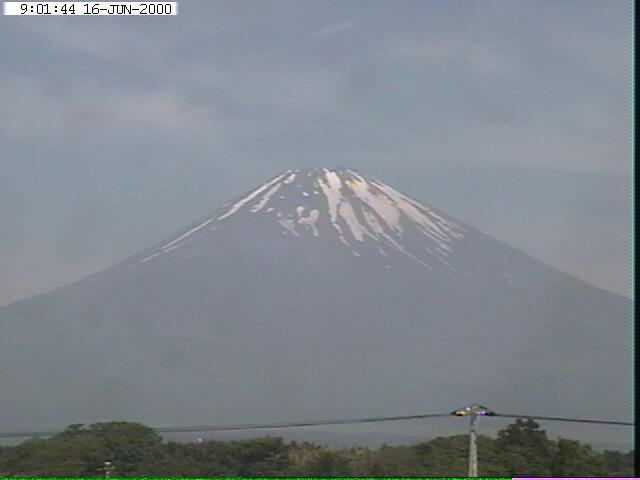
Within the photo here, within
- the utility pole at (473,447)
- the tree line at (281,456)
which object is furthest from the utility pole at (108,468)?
the utility pole at (473,447)

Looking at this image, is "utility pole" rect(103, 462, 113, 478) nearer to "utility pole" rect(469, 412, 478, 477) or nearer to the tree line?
the tree line

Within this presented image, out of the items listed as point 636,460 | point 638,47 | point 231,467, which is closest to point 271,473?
point 231,467

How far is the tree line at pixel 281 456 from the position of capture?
7852mm

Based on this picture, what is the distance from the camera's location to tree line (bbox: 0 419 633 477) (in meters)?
7.85

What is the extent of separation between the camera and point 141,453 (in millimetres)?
8062

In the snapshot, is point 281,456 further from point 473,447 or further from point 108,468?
point 473,447

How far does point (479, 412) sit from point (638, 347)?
89.2 inches

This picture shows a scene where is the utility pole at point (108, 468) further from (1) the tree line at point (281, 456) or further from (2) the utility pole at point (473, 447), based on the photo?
(2) the utility pole at point (473, 447)

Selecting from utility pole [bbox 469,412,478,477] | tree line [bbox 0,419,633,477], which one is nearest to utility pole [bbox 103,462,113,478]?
tree line [bbox 0,419,633,477]

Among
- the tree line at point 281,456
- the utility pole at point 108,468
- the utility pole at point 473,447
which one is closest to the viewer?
the utility pole at point 473,447

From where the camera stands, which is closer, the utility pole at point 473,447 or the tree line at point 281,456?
the utility pole at point 473,447

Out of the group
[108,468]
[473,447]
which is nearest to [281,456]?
[108,468]

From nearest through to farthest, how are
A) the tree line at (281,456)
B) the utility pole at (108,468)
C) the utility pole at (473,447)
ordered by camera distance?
the utility pole at (473,447) < the utility pole at (108,468) < the tree line at (281,456)

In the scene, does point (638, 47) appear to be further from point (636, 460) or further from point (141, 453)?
point (141, 453)
